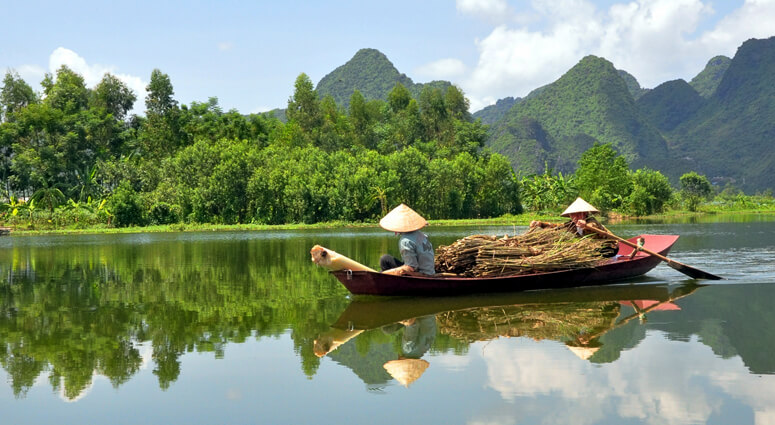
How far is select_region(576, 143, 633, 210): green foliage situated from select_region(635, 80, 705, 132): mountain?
114198 millimetres

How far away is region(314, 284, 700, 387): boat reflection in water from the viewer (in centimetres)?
695

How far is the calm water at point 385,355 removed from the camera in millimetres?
5305

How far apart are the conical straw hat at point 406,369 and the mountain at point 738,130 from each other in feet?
377

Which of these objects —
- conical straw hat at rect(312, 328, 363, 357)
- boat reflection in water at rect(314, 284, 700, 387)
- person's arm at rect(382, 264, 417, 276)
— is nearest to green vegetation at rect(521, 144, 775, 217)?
boat reflection in water at rect(314, 284, 700, 387)

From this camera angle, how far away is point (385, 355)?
700 cm

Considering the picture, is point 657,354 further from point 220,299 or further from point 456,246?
point 220,299

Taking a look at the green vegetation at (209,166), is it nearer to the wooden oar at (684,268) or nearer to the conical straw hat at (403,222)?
the wooden oar at (684,268)

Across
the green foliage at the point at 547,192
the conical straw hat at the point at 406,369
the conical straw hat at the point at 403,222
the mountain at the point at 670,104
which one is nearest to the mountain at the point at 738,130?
the mountain at the point at 670,104

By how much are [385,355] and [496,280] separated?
165 inches

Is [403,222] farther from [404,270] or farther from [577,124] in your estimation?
[577,124]

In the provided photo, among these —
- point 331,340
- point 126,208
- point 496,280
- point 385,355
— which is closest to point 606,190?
point 126,208

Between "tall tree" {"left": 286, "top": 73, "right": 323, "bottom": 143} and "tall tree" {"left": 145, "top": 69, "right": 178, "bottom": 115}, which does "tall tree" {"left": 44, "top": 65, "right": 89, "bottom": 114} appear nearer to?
"tall tree" {"left": 145, "top": 69, "right": 178, "bottom": 115}

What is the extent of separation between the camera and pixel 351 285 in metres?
10.3

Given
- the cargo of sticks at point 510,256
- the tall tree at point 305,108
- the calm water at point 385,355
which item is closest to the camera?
the calm water at point 385,355
